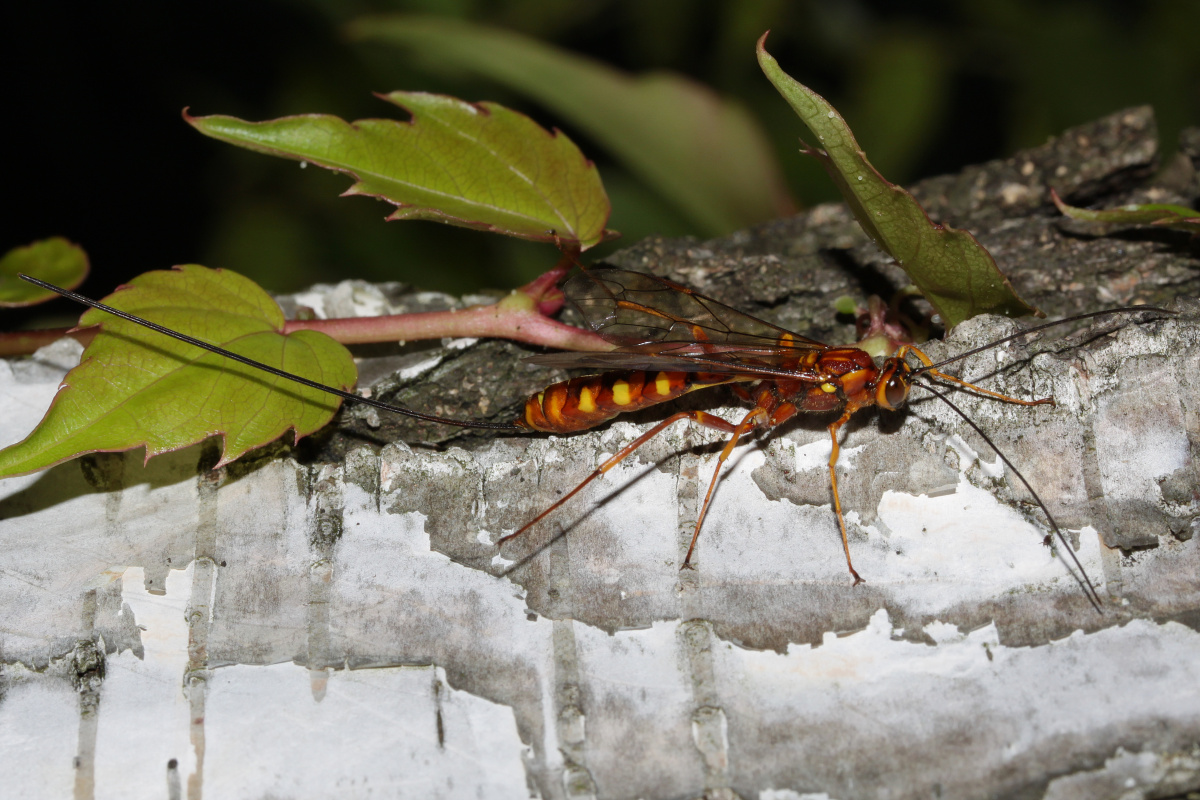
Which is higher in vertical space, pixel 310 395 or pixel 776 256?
pixel 776 256

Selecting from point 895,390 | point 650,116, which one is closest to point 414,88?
point 650,116

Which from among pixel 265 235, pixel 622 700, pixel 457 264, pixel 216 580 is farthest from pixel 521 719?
pixel 265 235

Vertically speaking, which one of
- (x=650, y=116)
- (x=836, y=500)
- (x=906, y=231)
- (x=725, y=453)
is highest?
(x=650, y=116)

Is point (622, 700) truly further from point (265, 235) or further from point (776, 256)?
point (265, 235)

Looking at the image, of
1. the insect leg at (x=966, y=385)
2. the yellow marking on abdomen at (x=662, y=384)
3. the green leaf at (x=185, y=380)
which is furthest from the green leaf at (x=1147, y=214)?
the green leaf at (x=185, y=380)

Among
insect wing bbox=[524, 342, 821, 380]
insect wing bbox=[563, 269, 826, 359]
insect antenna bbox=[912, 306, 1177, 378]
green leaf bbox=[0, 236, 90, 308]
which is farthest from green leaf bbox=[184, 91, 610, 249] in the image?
insect antenna bbox=[912, 306, 1177, 378]

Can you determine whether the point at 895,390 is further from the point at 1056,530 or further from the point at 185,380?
the point at 185,380
